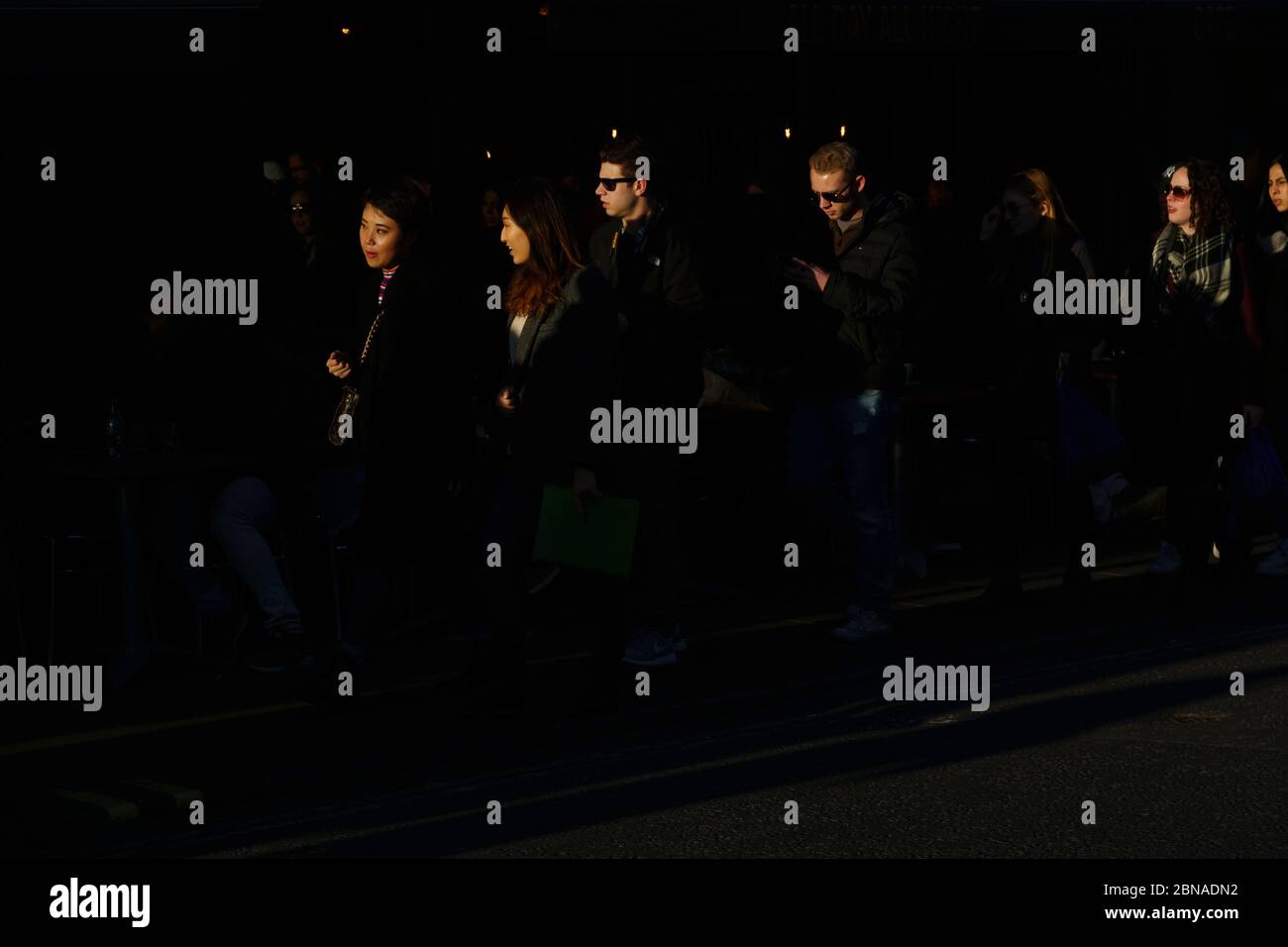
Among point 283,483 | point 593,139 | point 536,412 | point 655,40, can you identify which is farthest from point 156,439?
point 593,139

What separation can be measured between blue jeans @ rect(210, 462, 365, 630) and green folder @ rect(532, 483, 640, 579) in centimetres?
168

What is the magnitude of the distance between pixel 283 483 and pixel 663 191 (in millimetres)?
2204

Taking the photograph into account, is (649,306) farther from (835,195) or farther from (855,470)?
(855,470)

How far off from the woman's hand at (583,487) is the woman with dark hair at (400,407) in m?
0.67

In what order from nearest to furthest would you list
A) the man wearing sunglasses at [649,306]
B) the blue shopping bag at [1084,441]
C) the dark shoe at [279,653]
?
the man wearing sunglasses at [649,306]
the dark shoe at [279,653]
the blue shopping bag at [1084,441]

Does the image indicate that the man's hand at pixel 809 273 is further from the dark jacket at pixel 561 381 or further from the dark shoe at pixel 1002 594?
the dark shoe at pixel 1002 594

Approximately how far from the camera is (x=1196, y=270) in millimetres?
11039

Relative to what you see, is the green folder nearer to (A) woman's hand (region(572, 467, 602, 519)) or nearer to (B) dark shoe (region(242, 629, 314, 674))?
(A) woman's hand (region(572, 467, 602, 519))

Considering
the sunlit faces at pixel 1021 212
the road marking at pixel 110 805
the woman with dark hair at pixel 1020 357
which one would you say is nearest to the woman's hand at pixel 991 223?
the woman with dark hair at pixel 1020 357

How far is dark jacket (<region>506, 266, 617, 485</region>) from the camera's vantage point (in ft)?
28.2

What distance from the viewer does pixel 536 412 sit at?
8602 millimetres

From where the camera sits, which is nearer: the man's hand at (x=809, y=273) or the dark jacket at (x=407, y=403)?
the dark jacket at (x=407, y=403)

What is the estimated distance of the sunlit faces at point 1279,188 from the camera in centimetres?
1188
